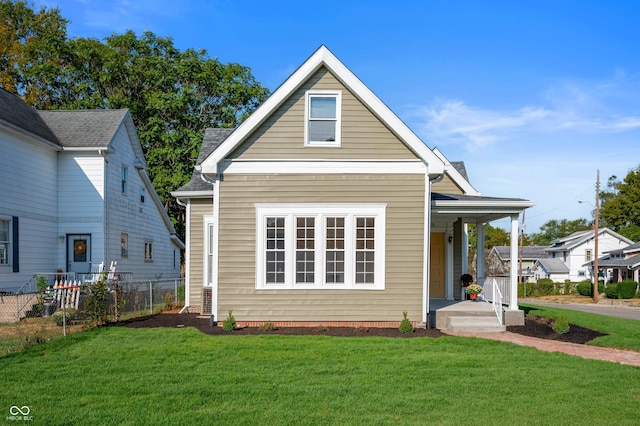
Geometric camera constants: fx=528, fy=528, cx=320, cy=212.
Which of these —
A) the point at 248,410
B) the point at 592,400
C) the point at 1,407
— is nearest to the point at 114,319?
the point at 1,407

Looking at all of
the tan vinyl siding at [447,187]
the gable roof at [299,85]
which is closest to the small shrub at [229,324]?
the gable roof at [299,85]

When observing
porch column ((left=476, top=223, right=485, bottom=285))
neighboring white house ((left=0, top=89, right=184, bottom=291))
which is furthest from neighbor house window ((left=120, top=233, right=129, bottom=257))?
porch column ((left=476, top=223, right=485, bottom=285))

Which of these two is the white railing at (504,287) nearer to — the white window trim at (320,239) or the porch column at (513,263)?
the porch column at (513,263)

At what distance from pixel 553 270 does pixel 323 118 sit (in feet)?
179

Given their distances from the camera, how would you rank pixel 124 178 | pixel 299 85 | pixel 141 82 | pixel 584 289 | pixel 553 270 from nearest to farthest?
pixel 299 85
pixel 124 178
pixel 141 82
pixel 584 289
pixel 553 270

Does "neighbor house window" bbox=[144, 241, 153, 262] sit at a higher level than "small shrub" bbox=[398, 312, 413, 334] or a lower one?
higher

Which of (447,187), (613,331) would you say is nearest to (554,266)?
(447,187)

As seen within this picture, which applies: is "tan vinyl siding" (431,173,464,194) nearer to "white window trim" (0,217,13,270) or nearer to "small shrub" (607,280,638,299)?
"white window trim" (0,217,13,270)

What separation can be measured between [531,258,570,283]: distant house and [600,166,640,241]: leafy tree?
29.6ft

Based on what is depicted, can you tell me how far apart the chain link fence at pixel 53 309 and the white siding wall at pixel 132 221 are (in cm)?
294

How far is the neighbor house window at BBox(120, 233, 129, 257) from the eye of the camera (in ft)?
71.4

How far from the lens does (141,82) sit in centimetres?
3144

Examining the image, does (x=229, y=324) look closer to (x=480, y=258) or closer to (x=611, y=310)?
(x=480, y=258)

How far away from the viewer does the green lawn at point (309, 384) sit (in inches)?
240
